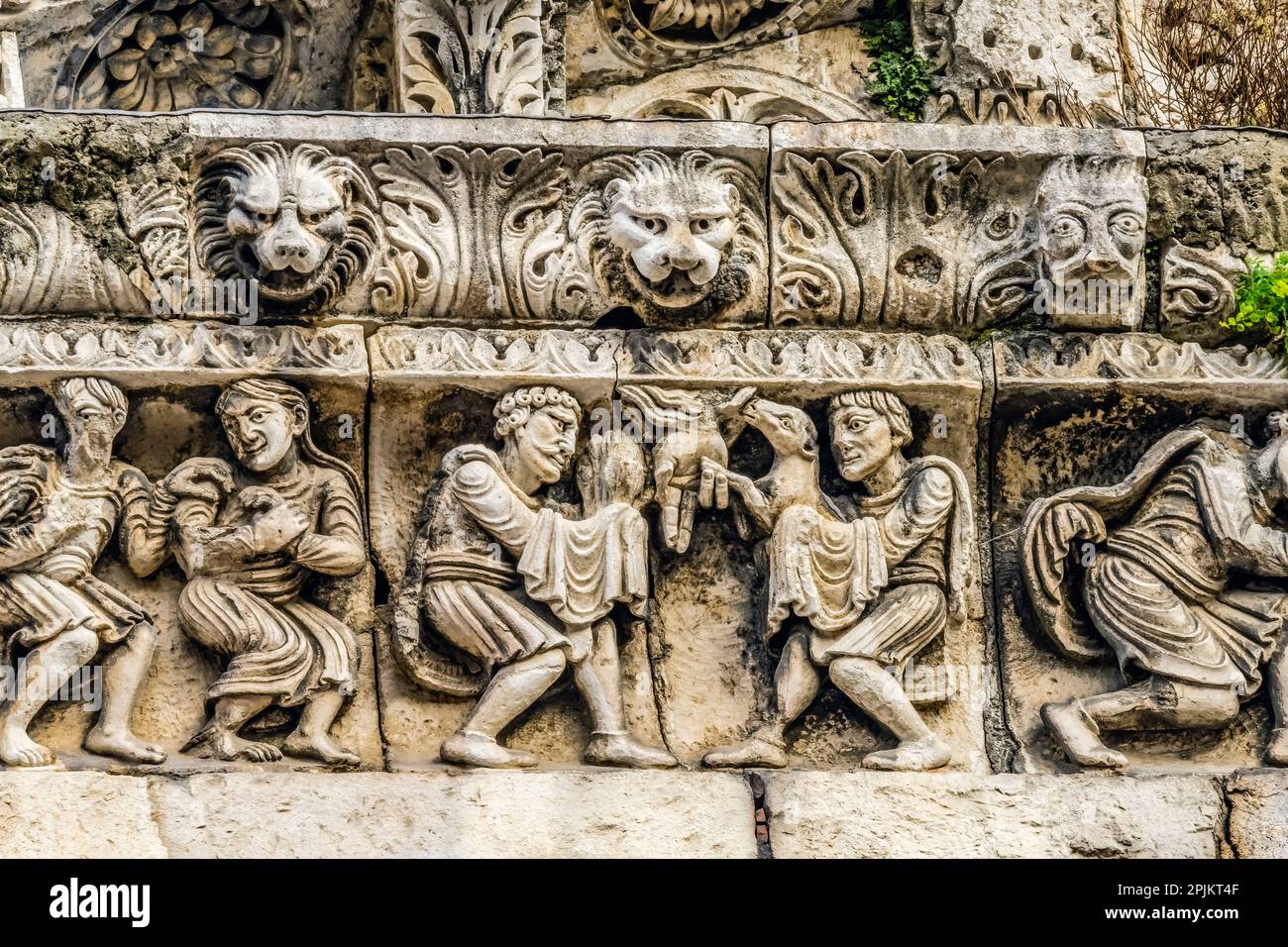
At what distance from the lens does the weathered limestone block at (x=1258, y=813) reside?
320 inches

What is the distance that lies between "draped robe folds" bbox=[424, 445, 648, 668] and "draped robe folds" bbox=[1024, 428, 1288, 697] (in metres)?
1.23

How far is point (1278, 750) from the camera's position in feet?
27.2

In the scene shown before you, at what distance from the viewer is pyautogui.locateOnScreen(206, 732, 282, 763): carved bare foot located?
807 cm

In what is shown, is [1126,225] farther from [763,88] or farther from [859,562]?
[763,88]

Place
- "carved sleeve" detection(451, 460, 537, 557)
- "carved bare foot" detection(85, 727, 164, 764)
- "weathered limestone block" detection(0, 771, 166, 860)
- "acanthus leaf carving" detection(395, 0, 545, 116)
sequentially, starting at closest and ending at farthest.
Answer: "weathered limestone block" detection(0, 771, 166, 860) → "carved bare foot" detection(85, 727, 164, 764) → "carved sleeve" detection(451, 460, 537, 557) → "acanthus leaf carving" detection(395, 0, 545, 116)

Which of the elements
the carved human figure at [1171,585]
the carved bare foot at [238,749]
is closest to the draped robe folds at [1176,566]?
the carved human figure at [1171,585]

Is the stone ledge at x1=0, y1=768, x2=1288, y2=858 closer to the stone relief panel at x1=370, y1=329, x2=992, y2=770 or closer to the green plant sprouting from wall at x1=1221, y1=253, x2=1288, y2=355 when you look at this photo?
the stone relief panel at x1=370, y1=329, x2=992, y2=770

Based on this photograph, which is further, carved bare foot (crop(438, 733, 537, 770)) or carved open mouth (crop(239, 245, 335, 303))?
carved open mouth (crop(239, 245, 335, 303))

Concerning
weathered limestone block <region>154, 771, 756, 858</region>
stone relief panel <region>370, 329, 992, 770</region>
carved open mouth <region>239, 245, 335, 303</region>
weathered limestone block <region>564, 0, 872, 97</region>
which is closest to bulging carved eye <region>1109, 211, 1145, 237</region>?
stone relief panel <region>370, 329, 992, 770</region>

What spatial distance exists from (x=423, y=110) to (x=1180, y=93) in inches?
96.9

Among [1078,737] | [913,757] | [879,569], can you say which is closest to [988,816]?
[913,757]

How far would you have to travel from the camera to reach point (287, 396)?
27.4 feet

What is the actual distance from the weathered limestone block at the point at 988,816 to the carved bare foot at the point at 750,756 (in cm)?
8
